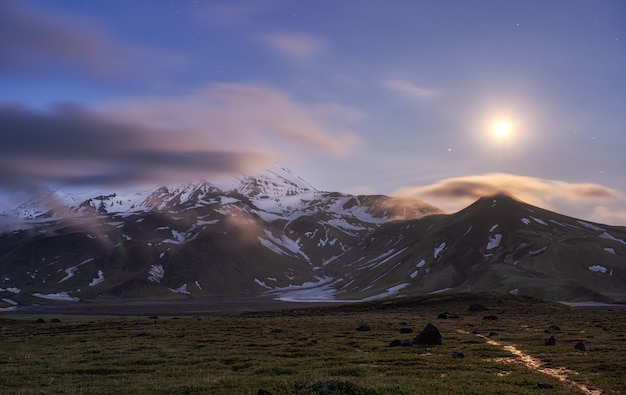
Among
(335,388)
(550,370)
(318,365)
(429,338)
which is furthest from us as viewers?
(429,338)

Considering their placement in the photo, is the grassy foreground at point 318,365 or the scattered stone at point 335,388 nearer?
the scattered stone at point 335,388

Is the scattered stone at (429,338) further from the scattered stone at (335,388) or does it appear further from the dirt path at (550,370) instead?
the scattered stone at (335,388)

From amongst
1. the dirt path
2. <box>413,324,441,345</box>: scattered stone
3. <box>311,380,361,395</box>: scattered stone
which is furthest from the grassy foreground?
<box>413,324,441,345</box>: scattered stone

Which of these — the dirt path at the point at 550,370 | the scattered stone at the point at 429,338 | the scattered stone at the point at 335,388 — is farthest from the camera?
the scattered stone at the point at 429,338

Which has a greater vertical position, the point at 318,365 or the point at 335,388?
the point at 335,388

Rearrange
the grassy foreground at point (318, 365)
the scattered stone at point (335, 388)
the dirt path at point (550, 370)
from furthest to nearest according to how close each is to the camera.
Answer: the dirt path at point (550, 370) → the grassy foreground at point (318, 365) → the scattered stone at point (335, 388)

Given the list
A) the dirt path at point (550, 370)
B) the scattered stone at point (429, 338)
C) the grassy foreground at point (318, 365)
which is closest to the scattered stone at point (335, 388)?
the grassy foreground at point (318, 365)

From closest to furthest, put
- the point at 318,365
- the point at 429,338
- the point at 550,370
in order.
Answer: the point at 550,370 → the point at 318,365 → the point at 429,338

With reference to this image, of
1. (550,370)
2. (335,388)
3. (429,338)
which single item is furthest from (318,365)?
(429,338)

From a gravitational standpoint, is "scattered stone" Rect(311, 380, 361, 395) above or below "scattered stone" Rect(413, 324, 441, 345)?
above

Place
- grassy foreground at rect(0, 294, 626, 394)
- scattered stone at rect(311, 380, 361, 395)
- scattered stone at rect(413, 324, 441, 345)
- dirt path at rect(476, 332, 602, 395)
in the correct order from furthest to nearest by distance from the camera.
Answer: scattered stone at rect(413, 324, 441, 345) < dirt path at rect(476, 332, 602, 395) < grassy foreground at rect(0, 294, 626, 394) < scattered stone at rect(311, 380, 361, 395)

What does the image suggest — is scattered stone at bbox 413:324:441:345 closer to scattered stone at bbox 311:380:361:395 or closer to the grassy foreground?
the grassy foreground

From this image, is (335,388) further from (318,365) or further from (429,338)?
(429,338)

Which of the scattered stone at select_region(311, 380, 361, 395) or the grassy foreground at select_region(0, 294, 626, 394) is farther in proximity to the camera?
the grassy foreground at select_region(0, 294, 626, 394)
